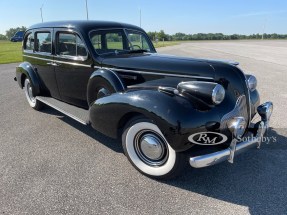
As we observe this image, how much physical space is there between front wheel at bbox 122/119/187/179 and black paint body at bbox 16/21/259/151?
17cm

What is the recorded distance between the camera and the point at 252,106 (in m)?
3.76

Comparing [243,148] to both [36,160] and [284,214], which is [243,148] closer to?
[284,214]

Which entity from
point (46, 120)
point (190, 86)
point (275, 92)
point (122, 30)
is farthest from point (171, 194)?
point (275, 92)

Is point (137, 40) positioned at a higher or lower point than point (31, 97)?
higher

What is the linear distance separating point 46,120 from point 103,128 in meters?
2.32

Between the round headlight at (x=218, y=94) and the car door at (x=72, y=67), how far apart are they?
7.14ft

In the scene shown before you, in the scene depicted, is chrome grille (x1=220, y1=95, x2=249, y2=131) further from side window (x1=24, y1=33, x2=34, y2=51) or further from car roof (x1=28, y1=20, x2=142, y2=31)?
side window (x1=24, y1=33, x2=34, y2=51)

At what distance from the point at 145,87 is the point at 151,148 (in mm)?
782

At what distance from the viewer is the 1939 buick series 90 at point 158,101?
2.94 metres

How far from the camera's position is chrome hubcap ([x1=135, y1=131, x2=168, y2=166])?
128 inches

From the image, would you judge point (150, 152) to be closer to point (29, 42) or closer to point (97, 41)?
point (97, 41)

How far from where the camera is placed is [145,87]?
3.52 metres

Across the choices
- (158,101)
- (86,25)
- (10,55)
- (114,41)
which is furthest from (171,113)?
(10,55)

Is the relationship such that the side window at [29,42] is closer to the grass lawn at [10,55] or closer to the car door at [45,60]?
the car door at [45,60]
